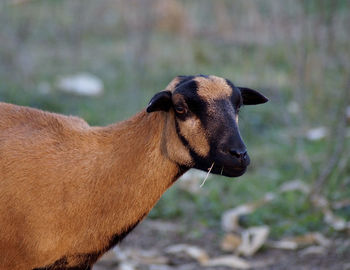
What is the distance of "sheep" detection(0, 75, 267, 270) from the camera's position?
4234 mm

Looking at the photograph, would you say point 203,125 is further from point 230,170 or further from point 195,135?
point 230,170

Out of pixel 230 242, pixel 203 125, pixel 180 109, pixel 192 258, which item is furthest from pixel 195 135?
pixel 230 242

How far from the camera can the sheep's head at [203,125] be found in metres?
4.17

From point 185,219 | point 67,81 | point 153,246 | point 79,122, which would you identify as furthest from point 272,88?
point 79,122

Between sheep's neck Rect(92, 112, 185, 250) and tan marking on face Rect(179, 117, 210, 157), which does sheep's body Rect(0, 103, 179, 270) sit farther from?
tan marking on face Rect(179, 117, 210, 157)

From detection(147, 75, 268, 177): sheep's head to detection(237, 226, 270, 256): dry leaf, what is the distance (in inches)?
121

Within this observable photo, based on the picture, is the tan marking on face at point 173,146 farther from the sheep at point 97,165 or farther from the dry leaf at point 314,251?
the dry leaf at point 314,251

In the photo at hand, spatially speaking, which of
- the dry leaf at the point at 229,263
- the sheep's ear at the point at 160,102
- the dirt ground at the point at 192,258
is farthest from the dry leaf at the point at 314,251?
the sheep's ear at the point at 160,102

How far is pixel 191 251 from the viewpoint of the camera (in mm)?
7016

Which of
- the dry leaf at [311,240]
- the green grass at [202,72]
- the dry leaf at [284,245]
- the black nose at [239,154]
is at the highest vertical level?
the black nose at [239,154]

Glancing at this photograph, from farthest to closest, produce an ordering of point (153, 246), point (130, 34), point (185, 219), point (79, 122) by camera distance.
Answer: point (130, 34), point (185, 219), point (153, 246), point (79, 122)

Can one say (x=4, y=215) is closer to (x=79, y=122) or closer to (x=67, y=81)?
(x=79, y=122)

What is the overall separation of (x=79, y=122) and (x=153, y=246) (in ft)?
9.98

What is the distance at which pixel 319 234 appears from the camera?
7.47 meters
